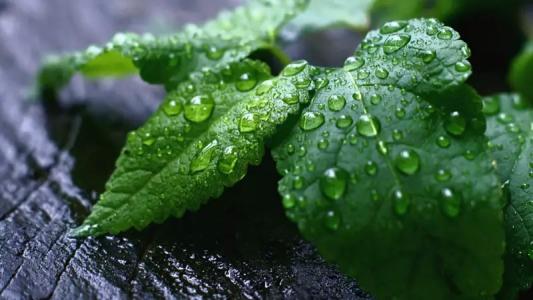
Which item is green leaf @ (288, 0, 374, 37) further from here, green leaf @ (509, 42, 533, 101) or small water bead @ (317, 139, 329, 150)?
small water bead @ (317, 139, 329, 150)

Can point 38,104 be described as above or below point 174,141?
above

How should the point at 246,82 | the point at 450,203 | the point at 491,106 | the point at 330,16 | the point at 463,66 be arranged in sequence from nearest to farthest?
the point at 450,203
the point at 463,66
the point at 246,82
the point at 491,106
the point at 330,16

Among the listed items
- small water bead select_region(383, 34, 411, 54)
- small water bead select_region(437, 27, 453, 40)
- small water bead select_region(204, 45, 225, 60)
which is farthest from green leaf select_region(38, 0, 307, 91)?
small water bead select_region(437, 27, 453, 40)

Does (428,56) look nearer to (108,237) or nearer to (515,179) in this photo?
(515,179)

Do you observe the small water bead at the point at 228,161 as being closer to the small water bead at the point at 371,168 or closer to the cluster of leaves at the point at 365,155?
the cluster of leaves at the point at 365,155

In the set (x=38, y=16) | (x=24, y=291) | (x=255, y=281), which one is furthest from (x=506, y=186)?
(x=38, y=16)

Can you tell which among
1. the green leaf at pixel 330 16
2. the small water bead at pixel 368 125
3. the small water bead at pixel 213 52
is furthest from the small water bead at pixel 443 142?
the green leaf at pixel 330 16

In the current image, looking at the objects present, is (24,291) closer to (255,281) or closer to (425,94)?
(255,281)

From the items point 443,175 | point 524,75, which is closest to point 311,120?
point 443,175
